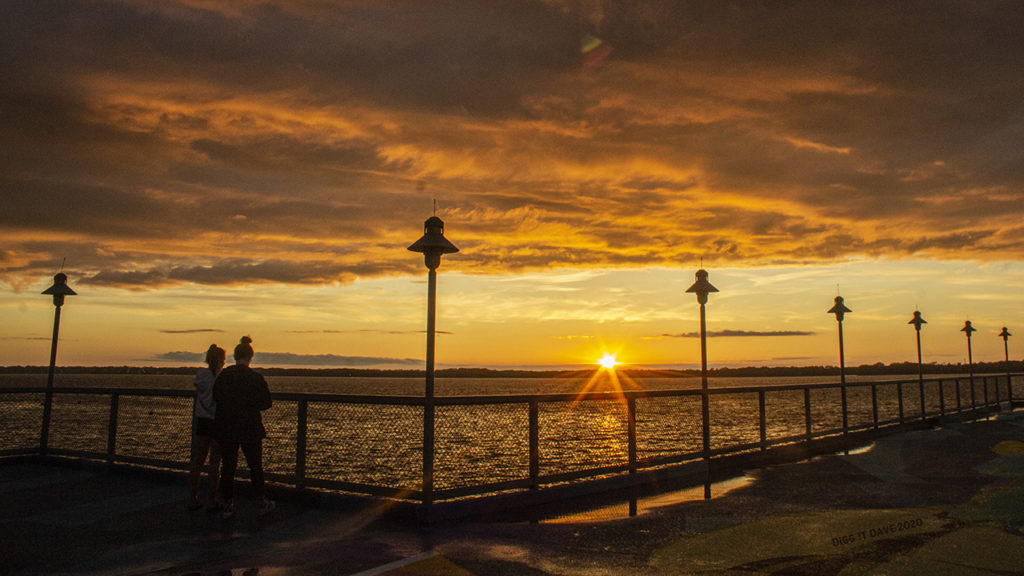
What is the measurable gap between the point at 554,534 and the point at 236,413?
12.0 feet

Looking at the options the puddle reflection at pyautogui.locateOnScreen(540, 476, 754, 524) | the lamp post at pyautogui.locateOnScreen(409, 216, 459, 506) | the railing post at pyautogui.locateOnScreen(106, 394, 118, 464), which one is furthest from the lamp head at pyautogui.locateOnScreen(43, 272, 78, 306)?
the puddle reflection at pyautogui.locateOnScreen(540, 476, 754, 524)

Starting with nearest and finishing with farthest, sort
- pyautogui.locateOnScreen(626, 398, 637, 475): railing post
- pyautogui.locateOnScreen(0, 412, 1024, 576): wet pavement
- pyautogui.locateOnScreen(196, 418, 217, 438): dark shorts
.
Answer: pyautogui.locateOnScreen(0, 412, 1024, 576): wet pavement < pyautogui.locateOnScreen(196, 418, 217, 438): dark shorts < pyautogui.locateOnScreen(626, 398, 637, 475): railing post

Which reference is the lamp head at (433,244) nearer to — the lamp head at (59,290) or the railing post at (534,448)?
the railing post at (534,448)

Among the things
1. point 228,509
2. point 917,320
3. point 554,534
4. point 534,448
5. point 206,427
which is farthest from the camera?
point 917,320

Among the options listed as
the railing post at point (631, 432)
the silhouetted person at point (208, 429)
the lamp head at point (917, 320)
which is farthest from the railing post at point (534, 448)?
the lamp head at point (917, 320)

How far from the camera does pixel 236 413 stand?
7.66 meters

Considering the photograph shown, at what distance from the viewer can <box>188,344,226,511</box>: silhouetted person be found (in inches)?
312

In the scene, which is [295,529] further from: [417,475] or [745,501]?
[417,475]

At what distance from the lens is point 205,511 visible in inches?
317

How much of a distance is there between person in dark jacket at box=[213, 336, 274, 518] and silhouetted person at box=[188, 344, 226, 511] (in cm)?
28

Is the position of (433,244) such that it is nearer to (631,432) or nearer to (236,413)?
(236,413)

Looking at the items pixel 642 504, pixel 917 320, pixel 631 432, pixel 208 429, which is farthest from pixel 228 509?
pixel 917 320

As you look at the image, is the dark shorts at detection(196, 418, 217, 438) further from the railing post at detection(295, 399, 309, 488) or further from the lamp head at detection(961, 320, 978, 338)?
the lamp head at detection(961, 320, 978, 338)

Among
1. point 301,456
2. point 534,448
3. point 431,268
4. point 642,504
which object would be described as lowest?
point 642,504
